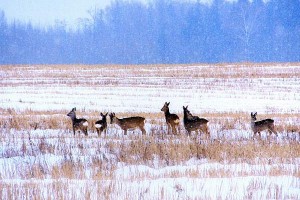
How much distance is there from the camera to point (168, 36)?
9531 centimetres

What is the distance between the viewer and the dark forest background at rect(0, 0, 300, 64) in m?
84.9

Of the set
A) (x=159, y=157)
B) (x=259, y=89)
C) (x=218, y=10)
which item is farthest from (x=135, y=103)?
(x=218, y=10)

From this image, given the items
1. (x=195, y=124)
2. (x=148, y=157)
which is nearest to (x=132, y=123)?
(x=195, y=124)

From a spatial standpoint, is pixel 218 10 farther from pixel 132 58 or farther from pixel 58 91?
pixel 58 91

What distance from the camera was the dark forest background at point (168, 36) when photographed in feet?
279

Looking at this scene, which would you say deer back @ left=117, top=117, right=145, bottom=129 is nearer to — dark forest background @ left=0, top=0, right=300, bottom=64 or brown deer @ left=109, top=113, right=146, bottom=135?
brown deer @ left=109, top=113, right=146, bottom=135

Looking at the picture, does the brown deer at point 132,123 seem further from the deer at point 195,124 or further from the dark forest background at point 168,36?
the dark forest background at point 168,36

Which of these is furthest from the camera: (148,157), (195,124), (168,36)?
(168,36)

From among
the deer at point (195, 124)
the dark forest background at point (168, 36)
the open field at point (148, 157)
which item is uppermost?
the dark forest background at point (168, 36)

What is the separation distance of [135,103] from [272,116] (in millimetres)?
7029

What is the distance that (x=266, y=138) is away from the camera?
12.3m

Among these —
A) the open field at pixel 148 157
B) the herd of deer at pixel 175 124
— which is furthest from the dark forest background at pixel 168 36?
the herd of deer at pixel 175 124

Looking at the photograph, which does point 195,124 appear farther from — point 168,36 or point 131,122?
point 168,36

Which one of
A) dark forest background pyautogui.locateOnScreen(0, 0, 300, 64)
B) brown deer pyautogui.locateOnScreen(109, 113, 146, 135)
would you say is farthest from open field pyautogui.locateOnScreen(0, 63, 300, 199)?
dark forest background pyautogui.locateOnScreen(0, 0, 300, 64)
